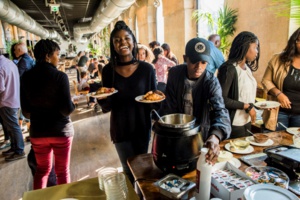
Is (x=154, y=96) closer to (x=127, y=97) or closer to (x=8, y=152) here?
(x=127, y=97)

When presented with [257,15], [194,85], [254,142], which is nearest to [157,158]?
[194,85]

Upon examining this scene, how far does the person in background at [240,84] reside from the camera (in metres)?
1.97

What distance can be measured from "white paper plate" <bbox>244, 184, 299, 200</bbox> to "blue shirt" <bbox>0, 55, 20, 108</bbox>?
3320 mm

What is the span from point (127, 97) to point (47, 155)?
857 mm

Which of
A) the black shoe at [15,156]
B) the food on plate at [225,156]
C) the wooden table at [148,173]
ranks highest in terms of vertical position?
the food on plate at [225,156]

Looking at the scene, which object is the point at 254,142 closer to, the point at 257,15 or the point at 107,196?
the point at 107,196

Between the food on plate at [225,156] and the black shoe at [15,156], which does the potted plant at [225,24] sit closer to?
the food on plate at [225,156]

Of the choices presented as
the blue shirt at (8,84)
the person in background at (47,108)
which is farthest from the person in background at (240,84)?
the blue shirt at (8,84)

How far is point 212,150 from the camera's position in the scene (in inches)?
38.6

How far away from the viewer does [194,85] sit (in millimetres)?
1458

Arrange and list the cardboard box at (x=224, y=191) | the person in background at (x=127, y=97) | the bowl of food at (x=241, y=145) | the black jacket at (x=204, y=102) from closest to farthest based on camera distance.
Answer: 1. the cardboard box at (x=224, y=191)
2. the black jacket at (x=204, y=102)
3. the bowl of food at (x=241, y=145)
4. the person in background at (x=127, y=97)

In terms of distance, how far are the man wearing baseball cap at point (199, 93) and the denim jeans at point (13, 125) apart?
2654mm

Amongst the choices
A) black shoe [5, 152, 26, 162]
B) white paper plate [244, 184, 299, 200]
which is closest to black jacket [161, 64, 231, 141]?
white paper plate [244, 184, 299, 200]

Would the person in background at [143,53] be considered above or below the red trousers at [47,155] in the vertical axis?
above
